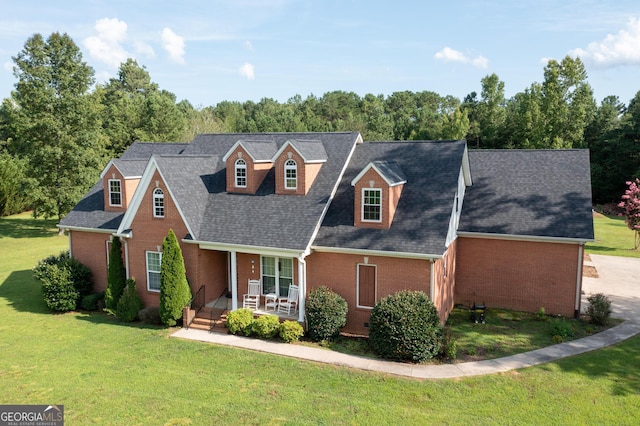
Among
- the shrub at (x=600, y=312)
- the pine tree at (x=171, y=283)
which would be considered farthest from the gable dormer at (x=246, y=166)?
the shrub at (x=600, y=312)

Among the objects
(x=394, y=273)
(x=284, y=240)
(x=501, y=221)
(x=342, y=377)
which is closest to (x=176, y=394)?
(x=342, y=377)

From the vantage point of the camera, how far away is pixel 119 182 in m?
24.4

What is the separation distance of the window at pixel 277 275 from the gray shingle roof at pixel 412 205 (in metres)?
2.19

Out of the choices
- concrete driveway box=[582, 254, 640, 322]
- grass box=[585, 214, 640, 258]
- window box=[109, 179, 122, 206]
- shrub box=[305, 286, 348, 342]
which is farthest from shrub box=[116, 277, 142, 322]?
grass box=[585, 214, 640, 258]

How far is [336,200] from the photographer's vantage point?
21531 mm

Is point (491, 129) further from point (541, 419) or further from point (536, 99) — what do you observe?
point (541, 419)

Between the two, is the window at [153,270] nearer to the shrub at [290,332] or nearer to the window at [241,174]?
→ the window at [241,174]

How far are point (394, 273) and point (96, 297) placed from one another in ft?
49.7

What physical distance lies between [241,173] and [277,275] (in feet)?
18.2

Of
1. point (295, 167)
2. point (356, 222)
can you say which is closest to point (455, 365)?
point (356, 222)

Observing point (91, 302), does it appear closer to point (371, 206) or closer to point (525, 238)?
point (371, 206)

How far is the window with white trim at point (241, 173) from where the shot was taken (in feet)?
75.4

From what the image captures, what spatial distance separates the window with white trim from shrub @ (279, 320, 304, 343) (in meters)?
7.64

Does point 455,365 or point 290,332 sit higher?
point 290,332
